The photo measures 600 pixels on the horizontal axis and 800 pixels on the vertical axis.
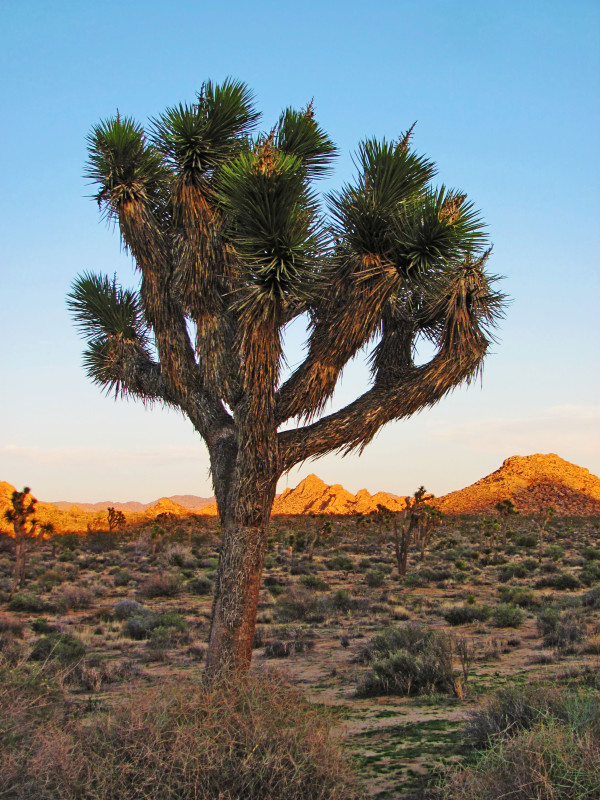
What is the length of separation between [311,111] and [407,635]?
7.71 metres

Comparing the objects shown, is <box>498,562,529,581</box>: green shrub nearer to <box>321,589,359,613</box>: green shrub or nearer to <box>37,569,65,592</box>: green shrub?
<box>321,589,359,613</box>: green shrub

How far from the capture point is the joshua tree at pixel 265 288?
279 inches

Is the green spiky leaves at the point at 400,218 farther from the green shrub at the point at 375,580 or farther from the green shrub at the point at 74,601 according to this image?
the green shrub at the point at 375,580

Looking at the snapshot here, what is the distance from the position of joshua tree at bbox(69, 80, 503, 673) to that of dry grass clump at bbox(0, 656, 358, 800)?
7.41 ft

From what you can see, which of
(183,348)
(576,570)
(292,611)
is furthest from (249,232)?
(576,570)

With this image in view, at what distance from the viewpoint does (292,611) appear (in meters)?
14.8

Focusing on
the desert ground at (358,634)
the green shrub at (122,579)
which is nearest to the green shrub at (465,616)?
the desert ground at (358,634)

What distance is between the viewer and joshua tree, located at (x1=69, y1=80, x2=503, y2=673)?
7.09 m

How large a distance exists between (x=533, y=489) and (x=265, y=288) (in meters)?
86.3

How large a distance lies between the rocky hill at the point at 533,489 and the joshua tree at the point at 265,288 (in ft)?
240

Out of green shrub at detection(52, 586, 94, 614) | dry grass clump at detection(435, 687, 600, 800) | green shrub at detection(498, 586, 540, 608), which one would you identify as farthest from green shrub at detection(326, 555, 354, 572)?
dry grass clump at detection(435, 687, 600, 800)

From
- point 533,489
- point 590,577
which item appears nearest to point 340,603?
point 590,577

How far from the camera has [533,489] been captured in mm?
85812

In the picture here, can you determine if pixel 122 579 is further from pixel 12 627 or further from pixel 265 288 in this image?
pixel 265 288
